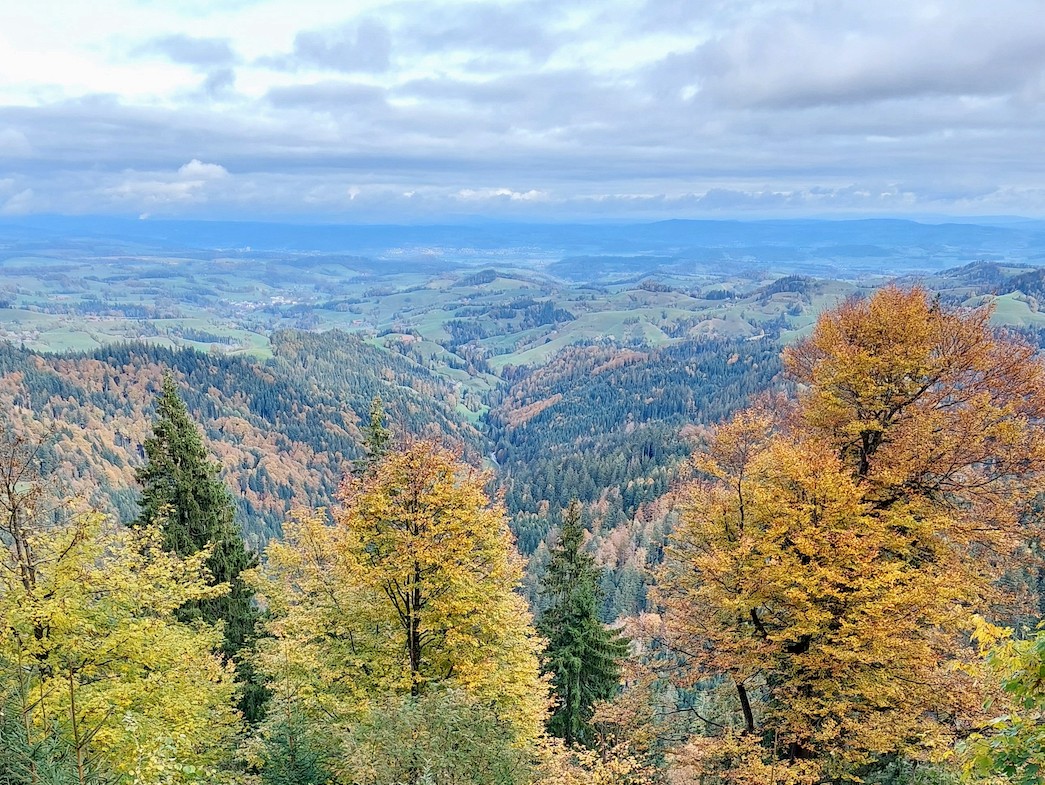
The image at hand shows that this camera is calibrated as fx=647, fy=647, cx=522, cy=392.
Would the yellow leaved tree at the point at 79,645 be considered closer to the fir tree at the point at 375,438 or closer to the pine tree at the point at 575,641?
the fir tree at the point at 375,438

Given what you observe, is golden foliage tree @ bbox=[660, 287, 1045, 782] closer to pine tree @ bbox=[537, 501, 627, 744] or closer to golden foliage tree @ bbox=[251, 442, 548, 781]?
golden foliage tree @ bbox=[251, 442, 548, 781]

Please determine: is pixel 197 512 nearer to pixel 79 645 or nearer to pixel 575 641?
pixel 79 645

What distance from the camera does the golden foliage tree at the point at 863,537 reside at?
21.0m

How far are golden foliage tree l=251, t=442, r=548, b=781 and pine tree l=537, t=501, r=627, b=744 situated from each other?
17.6 metres

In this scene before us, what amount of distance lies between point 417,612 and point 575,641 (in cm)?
2286

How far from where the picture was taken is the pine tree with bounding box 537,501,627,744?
4322 cm

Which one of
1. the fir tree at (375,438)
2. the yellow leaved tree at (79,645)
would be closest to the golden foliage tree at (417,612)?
the yellow leaved tree at (79,645)

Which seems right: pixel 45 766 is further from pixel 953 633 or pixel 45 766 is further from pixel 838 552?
pixel 953 633

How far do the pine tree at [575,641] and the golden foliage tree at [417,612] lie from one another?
57.7 feet

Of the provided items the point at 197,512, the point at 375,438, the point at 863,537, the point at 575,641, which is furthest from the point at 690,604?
the point at 197,512

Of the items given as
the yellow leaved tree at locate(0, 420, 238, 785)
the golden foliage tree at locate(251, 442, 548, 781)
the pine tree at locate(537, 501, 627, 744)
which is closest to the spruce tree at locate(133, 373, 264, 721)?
the golden foliage tree at locate(251, 442, 548, 781)

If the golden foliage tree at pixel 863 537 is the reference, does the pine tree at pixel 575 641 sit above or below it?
below

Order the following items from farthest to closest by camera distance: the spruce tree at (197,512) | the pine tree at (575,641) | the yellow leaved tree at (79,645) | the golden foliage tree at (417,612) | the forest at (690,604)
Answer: the pine tree at (575,641) → the spruce tree at (197,512) → the golden foliage tree at (417,612) → the forest at (690,604) → the yellow leaved tree at (79,645)

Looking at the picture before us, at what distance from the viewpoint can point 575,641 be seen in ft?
144
